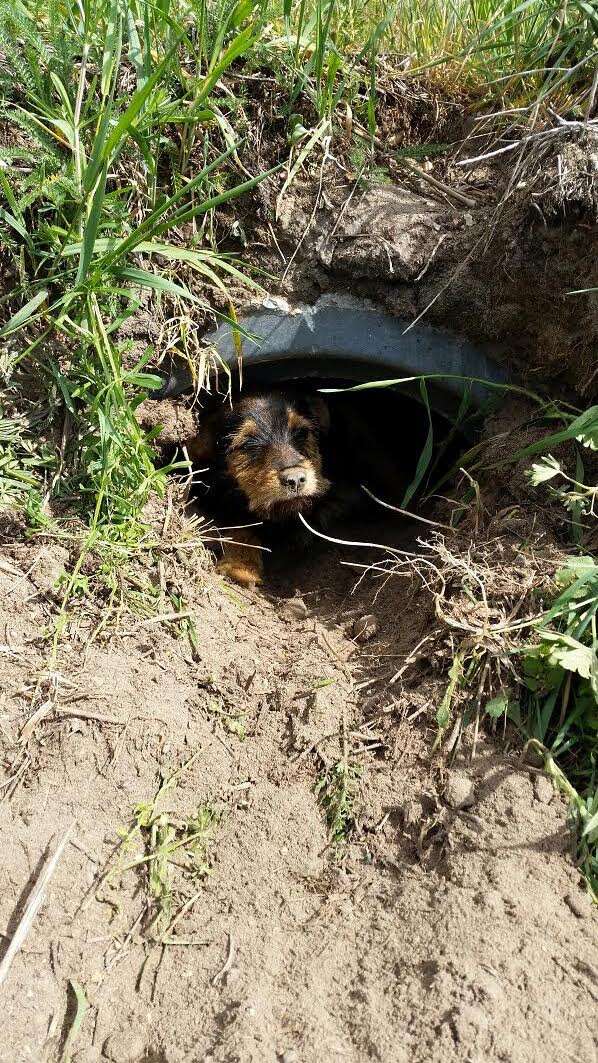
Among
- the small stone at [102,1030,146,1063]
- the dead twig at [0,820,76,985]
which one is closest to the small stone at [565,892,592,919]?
the small stone at [102,1030,146,1063]

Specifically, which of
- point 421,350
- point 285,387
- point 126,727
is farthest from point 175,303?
point 126,727

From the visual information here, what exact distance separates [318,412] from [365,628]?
2095 mm

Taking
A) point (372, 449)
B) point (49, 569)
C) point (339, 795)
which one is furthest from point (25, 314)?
point (372, 449)

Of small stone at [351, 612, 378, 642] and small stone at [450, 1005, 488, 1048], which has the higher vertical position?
small stone at [450, 1005, 488, 1048]

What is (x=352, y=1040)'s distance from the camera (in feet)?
6.66

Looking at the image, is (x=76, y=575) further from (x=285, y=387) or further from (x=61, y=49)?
(x=285, y=387)

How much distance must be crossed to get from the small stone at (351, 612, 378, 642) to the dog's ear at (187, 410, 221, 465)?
170 cm

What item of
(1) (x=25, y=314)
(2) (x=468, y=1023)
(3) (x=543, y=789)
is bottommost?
(2) (x=468, y=1023)

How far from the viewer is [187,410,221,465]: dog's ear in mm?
4637

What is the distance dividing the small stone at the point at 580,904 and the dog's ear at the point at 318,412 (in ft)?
10.8

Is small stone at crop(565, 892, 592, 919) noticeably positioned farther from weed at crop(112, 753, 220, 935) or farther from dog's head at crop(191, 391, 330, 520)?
dog's head at crop(191, 391, 330, 520)

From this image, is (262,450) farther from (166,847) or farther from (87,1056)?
(87,1056)

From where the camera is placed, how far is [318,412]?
5.05m

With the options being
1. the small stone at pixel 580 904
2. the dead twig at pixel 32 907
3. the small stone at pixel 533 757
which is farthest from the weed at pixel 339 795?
the dead twig at pixel 32 907
